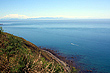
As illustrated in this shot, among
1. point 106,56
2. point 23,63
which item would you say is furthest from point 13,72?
point 106,56

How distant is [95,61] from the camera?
32.1 metres

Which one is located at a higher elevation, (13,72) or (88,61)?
(13,72)

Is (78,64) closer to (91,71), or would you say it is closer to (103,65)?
(91,71)

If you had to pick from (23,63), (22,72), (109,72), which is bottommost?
(109,72)

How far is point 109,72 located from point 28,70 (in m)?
26.0

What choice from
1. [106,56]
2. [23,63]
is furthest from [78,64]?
[23,63]

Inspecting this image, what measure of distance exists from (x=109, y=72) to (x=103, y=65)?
3.89 metres

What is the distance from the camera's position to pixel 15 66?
23.9ft

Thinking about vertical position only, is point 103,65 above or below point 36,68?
below

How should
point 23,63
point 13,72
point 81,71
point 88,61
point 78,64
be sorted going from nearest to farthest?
point 13,72 → point 23,63 → point 81,71 → point 78,64 → point 88,61

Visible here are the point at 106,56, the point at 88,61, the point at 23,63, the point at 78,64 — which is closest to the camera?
the point at 23,63

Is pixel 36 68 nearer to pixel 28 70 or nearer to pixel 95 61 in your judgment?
pixel 28 70

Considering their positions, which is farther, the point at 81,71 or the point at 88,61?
the point at 88,61

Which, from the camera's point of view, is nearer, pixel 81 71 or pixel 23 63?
pixel 23 63
